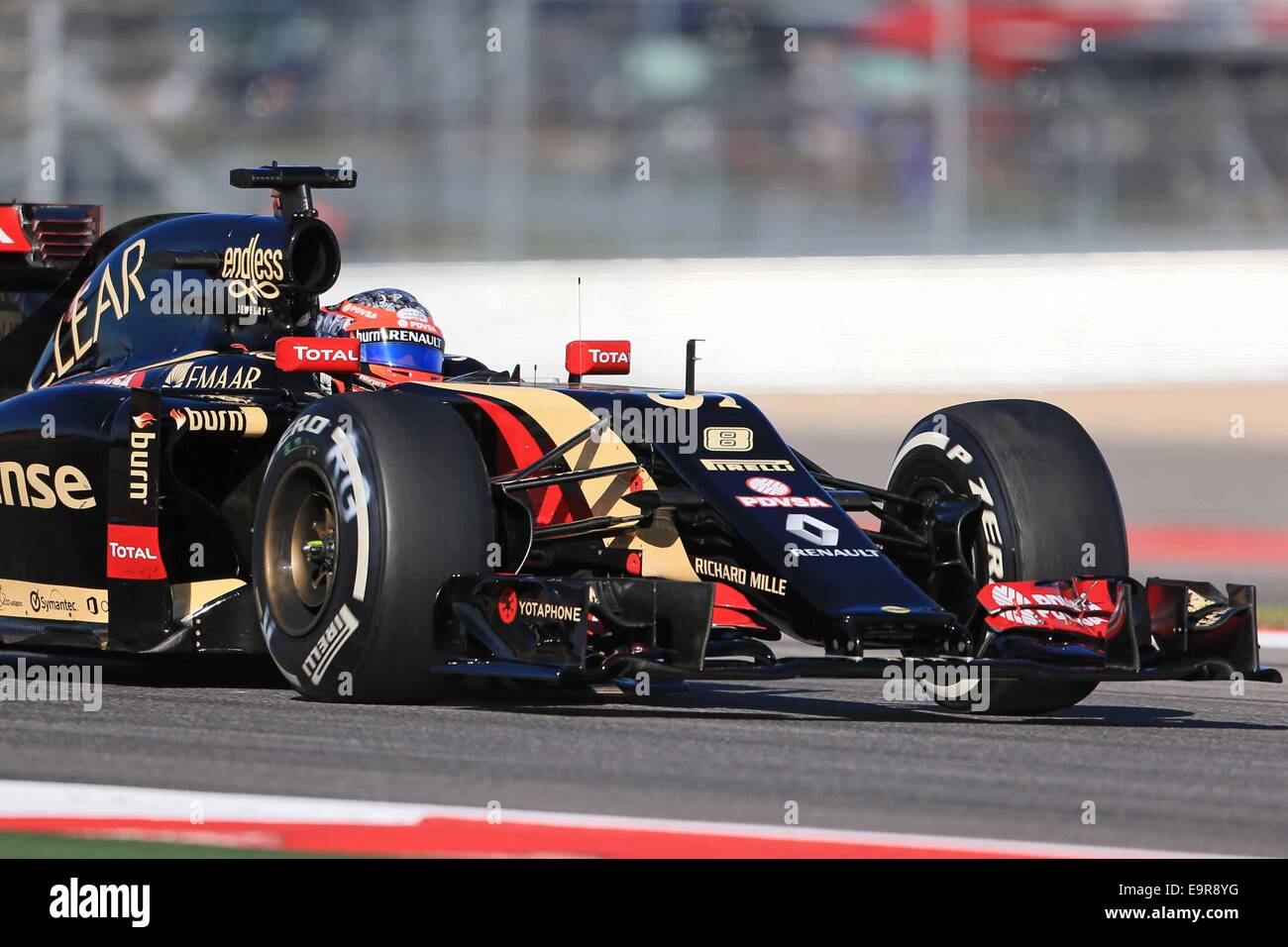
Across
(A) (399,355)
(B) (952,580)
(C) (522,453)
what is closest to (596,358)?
(A) (399,355)

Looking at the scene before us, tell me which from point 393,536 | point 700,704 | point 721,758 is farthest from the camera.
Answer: point 700,704

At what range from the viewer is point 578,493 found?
7.66 m

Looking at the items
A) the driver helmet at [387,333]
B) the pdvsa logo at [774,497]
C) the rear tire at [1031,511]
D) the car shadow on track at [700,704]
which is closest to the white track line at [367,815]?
the car shadow on track at [700,704]

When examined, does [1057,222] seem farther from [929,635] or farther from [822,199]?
[929,635]

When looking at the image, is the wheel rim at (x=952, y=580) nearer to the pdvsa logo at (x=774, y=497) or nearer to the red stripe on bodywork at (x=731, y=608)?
the pdvsa logo at (x=774, y=497)

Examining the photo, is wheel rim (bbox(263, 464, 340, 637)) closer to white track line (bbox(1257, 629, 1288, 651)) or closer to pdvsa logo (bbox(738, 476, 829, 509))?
pdvsa logo (bbox(738, 476, 829, 509))

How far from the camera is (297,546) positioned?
7.36m

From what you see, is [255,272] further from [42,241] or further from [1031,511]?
[1031,511]

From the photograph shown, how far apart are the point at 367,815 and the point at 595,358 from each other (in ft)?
11.9

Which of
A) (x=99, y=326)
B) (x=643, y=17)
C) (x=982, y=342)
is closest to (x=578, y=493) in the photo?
(x=99, y=326)

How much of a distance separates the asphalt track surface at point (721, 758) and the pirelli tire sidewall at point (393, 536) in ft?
0.55

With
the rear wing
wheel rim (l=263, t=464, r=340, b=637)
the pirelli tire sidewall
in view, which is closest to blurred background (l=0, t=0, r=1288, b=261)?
the rear wing

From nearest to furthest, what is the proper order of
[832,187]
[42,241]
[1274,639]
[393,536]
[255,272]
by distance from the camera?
1. [393,536]
2. [255,272]
3. [42,241]
4. [1274,639]
5. [832,187]

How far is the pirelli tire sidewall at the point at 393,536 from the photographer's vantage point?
6.71m
